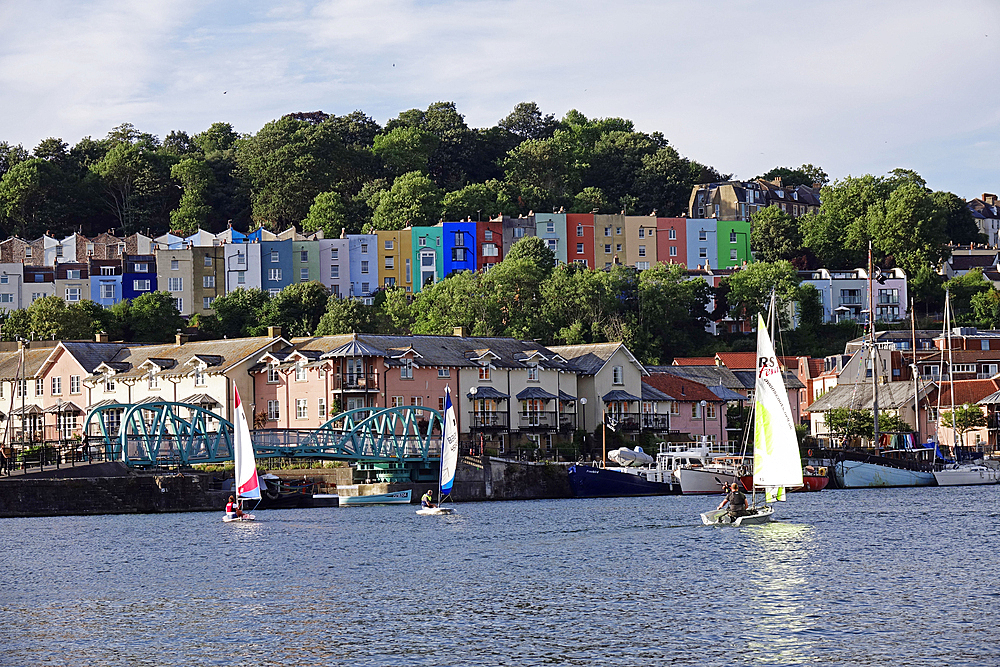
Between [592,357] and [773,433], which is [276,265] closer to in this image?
[592,357]

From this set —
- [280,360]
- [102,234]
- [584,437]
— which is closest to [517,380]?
[584,437]

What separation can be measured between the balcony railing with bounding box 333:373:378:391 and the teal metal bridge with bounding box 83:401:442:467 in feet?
13.0

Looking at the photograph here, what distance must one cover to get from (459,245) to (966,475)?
63532 mm

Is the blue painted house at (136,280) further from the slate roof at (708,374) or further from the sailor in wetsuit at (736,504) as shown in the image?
the sailor in wetsuit at (736,504)

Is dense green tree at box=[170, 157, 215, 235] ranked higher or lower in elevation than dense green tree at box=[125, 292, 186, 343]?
higher

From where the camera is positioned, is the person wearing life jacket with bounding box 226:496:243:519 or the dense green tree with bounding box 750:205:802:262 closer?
the person wearing life jacket with bounding box 226:496:243:519

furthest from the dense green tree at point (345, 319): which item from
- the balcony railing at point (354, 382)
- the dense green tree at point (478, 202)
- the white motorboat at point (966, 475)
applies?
the white motorboat at point (966, 475)

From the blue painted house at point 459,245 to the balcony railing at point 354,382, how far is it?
53.5 metres

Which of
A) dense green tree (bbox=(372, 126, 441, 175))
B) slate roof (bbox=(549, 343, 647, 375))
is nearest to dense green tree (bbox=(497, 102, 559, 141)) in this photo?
dense green tree (bbox=(372, 126, 441, 175))

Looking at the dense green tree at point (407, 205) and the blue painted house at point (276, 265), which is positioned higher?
the dense green tree at point (407, 205)

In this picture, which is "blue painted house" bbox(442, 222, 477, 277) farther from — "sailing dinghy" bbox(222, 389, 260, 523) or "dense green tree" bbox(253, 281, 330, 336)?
"sailing dinghy" bbox(222, 389, 260, 523)

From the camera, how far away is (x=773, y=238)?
503 feet

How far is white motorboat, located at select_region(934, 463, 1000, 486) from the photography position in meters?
90.6

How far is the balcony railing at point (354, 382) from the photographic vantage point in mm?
88438
